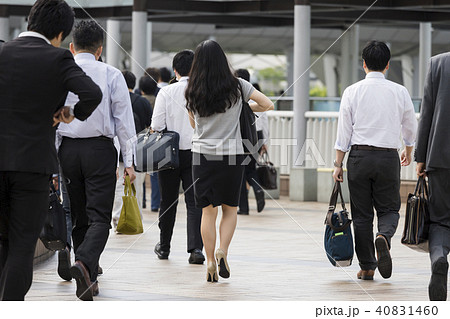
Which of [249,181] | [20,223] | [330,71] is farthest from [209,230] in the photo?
[330,71]

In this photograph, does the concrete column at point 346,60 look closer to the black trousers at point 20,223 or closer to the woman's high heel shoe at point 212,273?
the woman's high heel shoe at point 212,273

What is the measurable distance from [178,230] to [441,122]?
5.61 metres

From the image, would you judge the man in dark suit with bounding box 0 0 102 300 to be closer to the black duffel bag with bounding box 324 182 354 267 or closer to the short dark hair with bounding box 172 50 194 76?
the black duffel bag with bounding box 324 182 354 267

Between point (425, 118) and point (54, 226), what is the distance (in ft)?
8.27

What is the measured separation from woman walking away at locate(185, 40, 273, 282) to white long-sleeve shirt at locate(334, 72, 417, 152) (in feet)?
2.41

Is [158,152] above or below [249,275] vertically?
above

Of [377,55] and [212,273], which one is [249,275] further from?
[377,55]

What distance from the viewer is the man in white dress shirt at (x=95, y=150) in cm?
602

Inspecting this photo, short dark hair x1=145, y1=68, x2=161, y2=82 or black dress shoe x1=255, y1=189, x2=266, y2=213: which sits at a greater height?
short dark hair x1=145, y1=68, x2=161, y2=82

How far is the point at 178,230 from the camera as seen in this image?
10.9 meters

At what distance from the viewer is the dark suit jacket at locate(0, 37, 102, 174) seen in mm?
4562

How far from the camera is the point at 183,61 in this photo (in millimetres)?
8133

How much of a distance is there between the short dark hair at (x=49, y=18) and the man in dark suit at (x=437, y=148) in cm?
242

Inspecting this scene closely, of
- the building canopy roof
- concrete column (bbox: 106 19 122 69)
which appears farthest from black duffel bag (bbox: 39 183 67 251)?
concrete column (bbox: 106 19 122 69)
